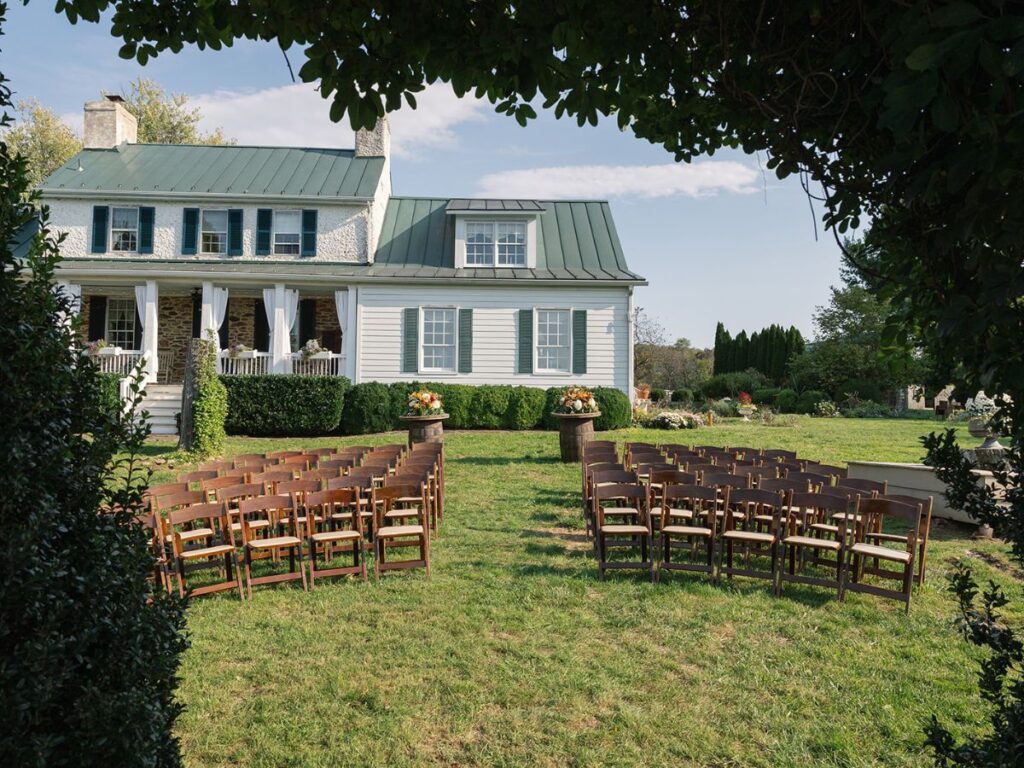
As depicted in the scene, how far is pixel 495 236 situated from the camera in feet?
71.3

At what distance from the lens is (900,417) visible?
84.9 ft

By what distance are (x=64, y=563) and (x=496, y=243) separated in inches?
801

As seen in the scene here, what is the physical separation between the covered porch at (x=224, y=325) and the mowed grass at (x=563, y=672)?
45.8 feet

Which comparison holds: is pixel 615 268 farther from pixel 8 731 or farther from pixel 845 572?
pixel 8 731

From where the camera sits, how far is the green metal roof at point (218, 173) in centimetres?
2144

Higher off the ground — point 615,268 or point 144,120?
point 144,120

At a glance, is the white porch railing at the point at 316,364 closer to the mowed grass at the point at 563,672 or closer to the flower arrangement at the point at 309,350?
the flower arrangement at the point at 309,350

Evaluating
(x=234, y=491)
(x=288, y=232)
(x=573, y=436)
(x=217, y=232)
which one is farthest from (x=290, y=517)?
(x=217, y=232)

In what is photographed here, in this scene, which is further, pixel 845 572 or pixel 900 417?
pixel 900 417

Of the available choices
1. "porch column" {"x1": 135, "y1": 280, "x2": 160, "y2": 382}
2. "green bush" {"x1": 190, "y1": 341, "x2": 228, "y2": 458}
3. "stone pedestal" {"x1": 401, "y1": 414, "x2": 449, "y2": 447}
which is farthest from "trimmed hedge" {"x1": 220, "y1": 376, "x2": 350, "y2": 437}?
"stone pedestal" {"x1": 401, "y1": 414, "x2": 449, "y2": 447}

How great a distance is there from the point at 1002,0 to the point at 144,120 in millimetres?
40699

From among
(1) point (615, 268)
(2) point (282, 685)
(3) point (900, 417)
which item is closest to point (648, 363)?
(3) point (900, 417)

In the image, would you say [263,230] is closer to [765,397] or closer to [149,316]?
[149,316]

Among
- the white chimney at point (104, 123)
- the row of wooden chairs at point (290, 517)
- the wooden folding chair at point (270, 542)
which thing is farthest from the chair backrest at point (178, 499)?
the white chimney at point (104, 123)
